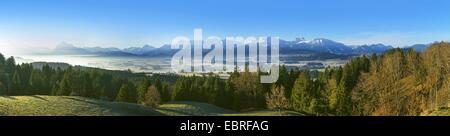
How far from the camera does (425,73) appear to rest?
54.3 m

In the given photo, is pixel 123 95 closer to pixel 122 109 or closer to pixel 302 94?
pixel 302 94

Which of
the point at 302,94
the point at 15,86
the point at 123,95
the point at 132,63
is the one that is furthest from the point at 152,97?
the point at 132,63

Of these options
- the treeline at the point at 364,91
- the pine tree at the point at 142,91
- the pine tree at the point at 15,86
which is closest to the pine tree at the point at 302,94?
the treeline at the point at 364,91

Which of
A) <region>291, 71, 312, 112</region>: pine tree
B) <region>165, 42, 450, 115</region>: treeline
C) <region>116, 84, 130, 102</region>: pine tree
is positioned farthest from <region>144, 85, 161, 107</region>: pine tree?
<region>291, 71, 312, 112</region>: pine tree

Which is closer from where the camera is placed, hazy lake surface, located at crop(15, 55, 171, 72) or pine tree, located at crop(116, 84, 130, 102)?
pine tree, located at crop(116, 84, 130, 102)

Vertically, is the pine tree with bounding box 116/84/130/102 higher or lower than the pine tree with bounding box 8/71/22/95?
lower

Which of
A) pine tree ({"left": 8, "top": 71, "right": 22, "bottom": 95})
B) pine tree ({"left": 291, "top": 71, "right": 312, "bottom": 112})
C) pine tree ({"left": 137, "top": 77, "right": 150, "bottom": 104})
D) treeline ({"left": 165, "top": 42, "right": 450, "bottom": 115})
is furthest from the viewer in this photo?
pine tree ({"left": 8, "top": 71, "right": 22, "bottom": 95})

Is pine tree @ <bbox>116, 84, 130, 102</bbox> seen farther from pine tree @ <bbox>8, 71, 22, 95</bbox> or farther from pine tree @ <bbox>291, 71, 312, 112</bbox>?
pine tree @ <bbox>291, 71, 312, 112</bbox>

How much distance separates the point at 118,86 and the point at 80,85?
7604mm

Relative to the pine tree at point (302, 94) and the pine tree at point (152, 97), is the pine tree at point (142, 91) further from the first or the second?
the pine tree at point (302, 94)

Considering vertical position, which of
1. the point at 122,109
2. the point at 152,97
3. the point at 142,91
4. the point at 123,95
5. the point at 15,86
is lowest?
the point at 123,95
